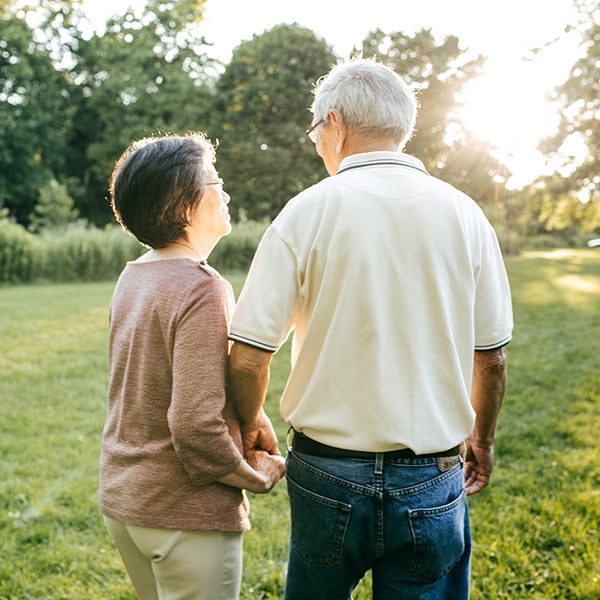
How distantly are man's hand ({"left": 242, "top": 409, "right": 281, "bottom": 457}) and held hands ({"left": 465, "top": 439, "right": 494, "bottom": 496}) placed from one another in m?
0.80

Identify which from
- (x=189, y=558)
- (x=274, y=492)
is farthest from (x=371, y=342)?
(x=274, y=492)

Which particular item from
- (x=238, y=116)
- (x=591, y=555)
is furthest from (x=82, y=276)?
(x=238, y=116)

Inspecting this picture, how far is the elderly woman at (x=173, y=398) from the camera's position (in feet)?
5.66

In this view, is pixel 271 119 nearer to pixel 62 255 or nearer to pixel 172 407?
pixel 62 255

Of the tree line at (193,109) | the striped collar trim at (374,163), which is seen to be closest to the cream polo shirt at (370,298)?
the striped collar trim at (374,163)

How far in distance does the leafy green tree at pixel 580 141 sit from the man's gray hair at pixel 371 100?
560cm

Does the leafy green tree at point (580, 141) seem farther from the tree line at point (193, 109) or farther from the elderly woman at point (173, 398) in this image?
the elderly woman at point (173, 398)

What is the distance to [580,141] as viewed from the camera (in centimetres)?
1049

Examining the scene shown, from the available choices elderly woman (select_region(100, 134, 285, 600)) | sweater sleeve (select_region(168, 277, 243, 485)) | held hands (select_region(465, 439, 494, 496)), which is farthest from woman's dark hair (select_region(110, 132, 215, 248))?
held hands (select_region(465, 439, 494, 496))

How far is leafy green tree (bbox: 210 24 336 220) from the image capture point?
30.4 meters

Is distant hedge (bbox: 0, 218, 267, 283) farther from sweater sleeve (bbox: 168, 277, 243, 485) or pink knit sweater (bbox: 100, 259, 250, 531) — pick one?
sweater sleeve (bbox: 168, 277, 243, 485)

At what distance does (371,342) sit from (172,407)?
1.84ft

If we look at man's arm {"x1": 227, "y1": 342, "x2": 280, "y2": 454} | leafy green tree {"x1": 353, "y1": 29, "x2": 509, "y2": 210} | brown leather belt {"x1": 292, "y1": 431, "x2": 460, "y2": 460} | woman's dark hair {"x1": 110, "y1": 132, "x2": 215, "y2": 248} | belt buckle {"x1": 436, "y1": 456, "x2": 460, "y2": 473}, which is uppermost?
leafy green tree {"x1": 353, "y1": 29, "x2": 509, "y2": 210}

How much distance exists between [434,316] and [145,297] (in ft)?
2.64
